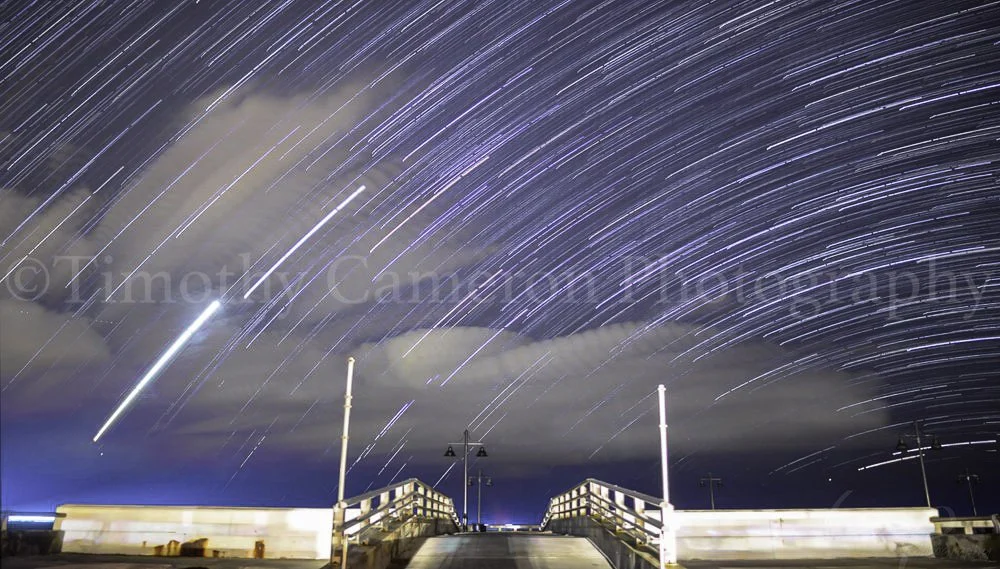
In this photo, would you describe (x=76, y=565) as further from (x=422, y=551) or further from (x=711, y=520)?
(x=711, y=520)

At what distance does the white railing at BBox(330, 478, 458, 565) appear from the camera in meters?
12.3

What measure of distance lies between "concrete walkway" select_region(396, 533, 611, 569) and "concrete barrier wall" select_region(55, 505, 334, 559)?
200 cm

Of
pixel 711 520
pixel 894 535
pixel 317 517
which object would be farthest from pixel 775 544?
pixel 317 517

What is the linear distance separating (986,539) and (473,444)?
3246cm

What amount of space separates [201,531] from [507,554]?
628 cm

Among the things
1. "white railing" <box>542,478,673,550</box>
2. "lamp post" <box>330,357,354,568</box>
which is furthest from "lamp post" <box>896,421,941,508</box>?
"lamp post" <box>330,357,354,568</box>

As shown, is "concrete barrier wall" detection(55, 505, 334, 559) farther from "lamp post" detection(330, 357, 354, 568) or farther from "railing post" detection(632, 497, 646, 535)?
"railing post" detection(632, 497, 646, 535)

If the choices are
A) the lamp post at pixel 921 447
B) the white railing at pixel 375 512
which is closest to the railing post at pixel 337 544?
the white railing at pixel 375 512

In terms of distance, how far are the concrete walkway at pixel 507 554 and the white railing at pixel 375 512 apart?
1019mm

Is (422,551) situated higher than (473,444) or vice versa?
(473,444)

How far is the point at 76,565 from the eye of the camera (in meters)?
11.4

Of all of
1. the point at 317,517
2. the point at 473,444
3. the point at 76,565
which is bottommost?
the point at 76,565

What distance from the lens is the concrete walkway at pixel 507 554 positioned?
14.9 meters

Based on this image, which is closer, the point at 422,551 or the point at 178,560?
the point at 178,560
